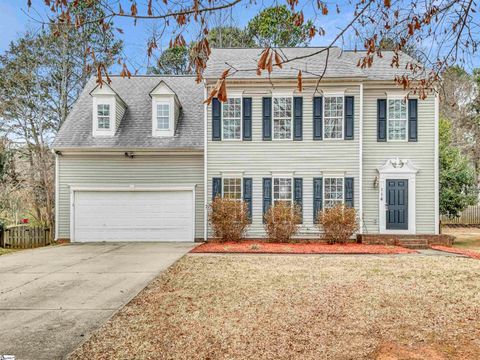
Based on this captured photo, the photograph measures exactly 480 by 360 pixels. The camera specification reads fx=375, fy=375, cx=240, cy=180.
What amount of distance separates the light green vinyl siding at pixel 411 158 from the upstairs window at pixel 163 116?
25.1 feet

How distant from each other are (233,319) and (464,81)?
3081cm

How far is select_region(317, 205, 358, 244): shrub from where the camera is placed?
1318cm

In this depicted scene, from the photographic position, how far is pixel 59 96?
71.9 ft

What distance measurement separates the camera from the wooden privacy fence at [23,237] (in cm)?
1462

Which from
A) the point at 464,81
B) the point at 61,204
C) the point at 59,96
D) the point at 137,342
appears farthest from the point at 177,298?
the point at 464,81

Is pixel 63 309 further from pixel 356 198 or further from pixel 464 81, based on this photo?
pixel 464 81

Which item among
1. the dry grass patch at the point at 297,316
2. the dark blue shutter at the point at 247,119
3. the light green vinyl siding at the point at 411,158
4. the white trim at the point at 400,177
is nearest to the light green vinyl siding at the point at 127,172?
the dark blue shutter at the point at 247,119

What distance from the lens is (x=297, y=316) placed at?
205 inches

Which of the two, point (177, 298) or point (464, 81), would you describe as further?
point (464, 81)

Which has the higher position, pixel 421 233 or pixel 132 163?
pixel 132 163

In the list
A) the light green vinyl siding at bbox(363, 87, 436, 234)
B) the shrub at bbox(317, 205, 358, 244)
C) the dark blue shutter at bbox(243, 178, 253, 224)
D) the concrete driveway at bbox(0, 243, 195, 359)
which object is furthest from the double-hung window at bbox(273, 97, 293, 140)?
the concrete driveway at bbox(0, 243, 195, 359)

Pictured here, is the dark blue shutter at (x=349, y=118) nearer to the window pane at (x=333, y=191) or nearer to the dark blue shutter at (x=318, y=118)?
the dark blue shutter at (x=318, y=118)

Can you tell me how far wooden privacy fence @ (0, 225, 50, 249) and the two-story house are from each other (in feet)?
3.96

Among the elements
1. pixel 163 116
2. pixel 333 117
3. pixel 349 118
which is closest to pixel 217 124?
pixel 163 116
